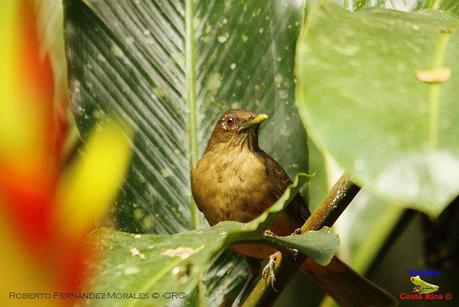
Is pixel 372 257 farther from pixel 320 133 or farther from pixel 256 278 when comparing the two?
pixel 320 133

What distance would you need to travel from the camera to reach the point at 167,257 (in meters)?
0.94

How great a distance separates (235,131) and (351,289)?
2.05ft

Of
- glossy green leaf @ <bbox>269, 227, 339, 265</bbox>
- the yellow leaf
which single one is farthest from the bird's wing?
glossy green leaf @ <bbox>269, 227, 339, 265</bbox>

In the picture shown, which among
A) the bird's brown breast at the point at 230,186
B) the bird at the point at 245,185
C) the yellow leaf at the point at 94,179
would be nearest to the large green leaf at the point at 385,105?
the yellow leaf at the point at 94,179

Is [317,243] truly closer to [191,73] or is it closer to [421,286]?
[191,73]

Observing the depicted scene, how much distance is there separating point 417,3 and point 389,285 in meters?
0.99

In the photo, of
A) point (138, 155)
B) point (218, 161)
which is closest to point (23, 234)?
point (138, 155)

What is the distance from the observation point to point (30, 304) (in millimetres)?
1006

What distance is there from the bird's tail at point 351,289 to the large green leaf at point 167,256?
0.83 metres

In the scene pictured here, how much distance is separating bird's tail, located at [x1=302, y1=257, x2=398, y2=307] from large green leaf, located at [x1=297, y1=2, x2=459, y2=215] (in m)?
1.05

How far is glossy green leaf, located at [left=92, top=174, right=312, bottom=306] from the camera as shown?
3.01 feet

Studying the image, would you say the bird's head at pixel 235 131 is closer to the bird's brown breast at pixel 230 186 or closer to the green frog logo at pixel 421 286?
the bird's brown breast at pixel 230 186

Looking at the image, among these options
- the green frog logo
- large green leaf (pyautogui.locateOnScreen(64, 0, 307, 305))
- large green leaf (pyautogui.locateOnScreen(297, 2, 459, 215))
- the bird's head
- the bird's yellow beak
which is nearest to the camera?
large green leaf (pyautogui.locateOnScreen(297, 2, 459, 215))

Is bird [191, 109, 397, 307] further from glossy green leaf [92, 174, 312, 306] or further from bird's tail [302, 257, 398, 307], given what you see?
glossy green leaf [92, 174, 312, 306]
